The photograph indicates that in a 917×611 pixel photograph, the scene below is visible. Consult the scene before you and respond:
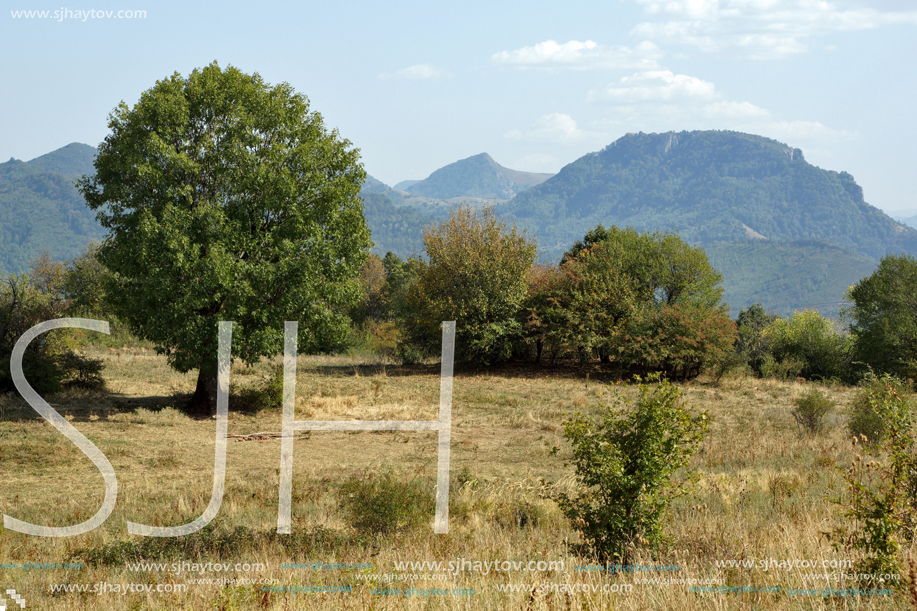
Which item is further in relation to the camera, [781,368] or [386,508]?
[781,368]

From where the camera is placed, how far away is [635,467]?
21.5 feet

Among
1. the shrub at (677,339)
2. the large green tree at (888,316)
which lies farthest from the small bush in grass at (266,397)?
the large green tree at (888,316)

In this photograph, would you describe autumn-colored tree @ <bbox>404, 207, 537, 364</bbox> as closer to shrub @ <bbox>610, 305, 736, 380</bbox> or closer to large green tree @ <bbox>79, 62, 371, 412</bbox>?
shrub @ <bbox>610, 305, 736, 380</bbox>

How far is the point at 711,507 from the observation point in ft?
29.4

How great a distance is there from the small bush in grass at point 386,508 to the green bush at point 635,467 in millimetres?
3012

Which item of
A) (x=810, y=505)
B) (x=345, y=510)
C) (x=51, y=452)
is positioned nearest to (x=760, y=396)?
(x=810, y=505)

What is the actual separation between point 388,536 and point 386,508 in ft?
1.76

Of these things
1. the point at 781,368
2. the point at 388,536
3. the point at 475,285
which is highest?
the point at 475,285

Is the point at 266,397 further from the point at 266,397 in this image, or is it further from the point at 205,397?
the point at 205,397

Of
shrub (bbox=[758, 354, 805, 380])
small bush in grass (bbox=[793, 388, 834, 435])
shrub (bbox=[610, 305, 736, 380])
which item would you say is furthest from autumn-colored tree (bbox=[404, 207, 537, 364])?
small bush in grass (bbox=[793, 388, 834, 435])

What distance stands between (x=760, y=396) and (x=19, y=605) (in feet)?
90.8

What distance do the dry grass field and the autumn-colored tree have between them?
10385 millimetres

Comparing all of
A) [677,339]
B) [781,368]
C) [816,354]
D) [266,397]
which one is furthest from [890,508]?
[816,354]

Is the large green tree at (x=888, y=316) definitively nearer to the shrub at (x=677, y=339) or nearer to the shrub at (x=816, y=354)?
the shrub at (x=816, y=354)
